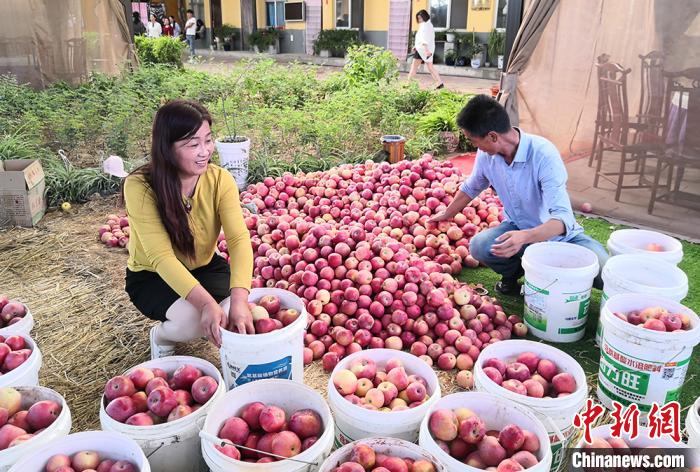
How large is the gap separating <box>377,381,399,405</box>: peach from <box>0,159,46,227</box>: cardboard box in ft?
13.5

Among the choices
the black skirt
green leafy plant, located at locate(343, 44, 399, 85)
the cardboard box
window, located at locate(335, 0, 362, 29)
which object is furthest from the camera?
window, located at locate(335, 0, 362, 29)

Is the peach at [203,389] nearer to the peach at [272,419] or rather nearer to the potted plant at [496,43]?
the peach at [272,419]

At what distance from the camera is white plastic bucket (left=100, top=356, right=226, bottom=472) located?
6.41 ft

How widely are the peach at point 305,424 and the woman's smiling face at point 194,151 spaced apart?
125 centimetres

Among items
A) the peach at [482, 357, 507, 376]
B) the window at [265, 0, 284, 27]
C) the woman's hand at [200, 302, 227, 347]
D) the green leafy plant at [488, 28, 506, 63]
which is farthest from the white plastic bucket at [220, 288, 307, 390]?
the window at [265, 0, 284, 27]

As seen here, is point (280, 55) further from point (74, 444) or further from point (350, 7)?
point (74, 444)

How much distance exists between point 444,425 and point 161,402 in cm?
103

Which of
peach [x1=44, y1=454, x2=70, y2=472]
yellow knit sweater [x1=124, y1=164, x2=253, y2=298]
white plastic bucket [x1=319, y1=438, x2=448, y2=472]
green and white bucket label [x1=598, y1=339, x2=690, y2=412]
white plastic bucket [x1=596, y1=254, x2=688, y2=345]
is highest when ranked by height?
yellow knit sweater [x1=124, y1=164, x2=253, y2=298]

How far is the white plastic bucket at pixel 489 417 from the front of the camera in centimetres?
180

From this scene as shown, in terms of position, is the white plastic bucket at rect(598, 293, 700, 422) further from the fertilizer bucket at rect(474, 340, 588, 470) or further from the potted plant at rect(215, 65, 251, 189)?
the potted plant at rect(215, 65, 251, 189)

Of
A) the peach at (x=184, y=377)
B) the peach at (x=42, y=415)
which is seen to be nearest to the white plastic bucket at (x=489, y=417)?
the peach at (x=184, y=377)

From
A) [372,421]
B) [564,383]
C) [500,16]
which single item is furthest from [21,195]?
[500,16]

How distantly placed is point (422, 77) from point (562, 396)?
51.7 ft

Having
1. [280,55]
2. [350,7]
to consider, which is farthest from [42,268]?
[280,55]
